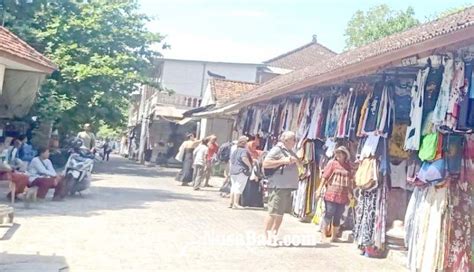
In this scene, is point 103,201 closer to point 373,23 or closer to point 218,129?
point 218,129

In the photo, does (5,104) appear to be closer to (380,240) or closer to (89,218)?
(89,218)

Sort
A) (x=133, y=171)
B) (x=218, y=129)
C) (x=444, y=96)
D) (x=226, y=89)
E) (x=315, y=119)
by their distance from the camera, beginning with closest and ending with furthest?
1. (x=444, y=96)
2. (x=315, y=119)
3. (x=133, y=171)
4. (x=218, y=129)
5. (x=226, y=89)

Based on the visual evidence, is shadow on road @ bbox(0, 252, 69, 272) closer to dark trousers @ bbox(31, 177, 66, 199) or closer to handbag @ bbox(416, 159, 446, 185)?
handbag @ bbox(416, 159, 446, 185)

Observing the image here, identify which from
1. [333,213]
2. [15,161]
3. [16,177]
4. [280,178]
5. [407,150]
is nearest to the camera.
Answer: [407,150]

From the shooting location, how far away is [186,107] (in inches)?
1325

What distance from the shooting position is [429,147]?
6383 mm

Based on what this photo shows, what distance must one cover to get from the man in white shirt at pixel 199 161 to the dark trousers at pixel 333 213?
7.66m

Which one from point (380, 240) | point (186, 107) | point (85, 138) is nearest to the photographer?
point (380, 240)

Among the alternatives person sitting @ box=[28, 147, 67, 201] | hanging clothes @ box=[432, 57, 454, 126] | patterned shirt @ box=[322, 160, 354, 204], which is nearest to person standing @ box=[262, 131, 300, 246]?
patterned shirt @ box=[322, 160, 354, 204]

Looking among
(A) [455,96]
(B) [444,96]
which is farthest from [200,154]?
(A) [455,96]

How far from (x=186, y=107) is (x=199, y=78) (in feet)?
11.5

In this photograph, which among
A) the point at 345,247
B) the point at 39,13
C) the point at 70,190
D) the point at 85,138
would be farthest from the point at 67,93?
the point at 345,247

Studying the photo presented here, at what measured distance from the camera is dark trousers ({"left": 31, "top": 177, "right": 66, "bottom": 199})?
11.2m

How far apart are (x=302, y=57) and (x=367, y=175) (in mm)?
36387
